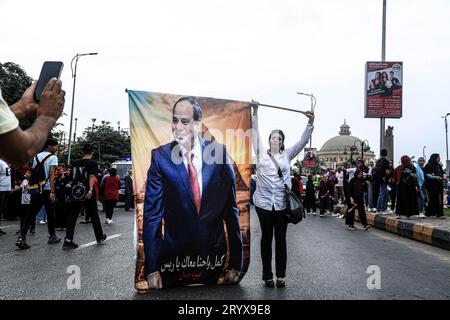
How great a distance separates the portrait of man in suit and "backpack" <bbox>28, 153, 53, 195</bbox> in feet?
15.0

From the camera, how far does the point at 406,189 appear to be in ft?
44.1

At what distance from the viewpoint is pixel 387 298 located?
15.5ft

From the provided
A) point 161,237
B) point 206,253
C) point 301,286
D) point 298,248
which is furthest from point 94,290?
point 298,248

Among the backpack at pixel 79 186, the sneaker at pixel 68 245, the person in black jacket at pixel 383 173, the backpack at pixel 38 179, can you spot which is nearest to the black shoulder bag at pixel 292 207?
the sneaker at pixel 68 245

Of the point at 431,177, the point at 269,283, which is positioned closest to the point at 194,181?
the point at 269,283

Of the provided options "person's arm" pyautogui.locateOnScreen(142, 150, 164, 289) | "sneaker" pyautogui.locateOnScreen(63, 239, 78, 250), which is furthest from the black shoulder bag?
"sneaker" pyautogui.locateOnScreen(63, 239, 78, 250)

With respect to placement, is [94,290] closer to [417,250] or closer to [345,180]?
[417,250]

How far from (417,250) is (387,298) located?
4.71m

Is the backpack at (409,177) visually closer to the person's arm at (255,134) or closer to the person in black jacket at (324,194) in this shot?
the person in black jacket at (324,194)

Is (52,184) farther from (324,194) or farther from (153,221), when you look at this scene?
(324,194)

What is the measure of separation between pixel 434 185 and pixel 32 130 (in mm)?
13617

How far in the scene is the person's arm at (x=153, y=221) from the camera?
4.98 m

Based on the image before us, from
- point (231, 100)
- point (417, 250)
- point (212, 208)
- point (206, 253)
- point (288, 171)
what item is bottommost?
point (417, 250)
